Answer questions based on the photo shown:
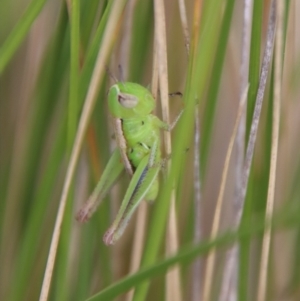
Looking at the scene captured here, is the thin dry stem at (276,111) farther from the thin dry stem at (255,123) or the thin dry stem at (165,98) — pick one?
the thin dry stem at (165,98)

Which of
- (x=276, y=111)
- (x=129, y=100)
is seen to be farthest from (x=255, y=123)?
(x=129, y=100)

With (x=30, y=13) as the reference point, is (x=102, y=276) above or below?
below

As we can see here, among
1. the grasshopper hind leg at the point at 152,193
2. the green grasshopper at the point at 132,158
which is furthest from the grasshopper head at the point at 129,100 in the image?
the grasshopper hind leg at the point at 152,193

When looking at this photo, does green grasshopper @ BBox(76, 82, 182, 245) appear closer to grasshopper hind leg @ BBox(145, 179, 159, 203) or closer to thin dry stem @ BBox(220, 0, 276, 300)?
grasshopper hind leg @ BBox(145, 179, 159, 203)

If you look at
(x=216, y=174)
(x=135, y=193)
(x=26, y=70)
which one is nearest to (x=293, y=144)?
(x=216, y=174)

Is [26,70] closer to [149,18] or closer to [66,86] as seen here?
[66,86]

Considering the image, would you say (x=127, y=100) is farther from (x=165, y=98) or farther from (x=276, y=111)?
(x=276, y=111)

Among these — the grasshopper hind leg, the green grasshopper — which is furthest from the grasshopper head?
the grasshopper hind leg
